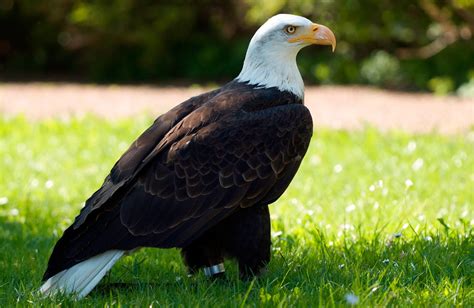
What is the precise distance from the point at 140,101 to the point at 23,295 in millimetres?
10419

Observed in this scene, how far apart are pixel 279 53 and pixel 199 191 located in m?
1.08

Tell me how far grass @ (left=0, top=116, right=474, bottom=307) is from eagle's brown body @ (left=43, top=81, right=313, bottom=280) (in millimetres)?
236

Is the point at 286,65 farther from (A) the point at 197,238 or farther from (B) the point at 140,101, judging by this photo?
(B) the point at 140,101

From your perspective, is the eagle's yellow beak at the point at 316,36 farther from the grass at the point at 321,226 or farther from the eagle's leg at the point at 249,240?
the grass at the point at 321,226

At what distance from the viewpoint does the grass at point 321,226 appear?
4375 mm

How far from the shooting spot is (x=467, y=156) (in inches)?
343

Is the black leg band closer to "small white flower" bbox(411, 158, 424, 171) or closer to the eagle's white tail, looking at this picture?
the eagle's white tail

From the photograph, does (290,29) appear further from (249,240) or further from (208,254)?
(208,254)

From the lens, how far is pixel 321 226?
6.09 meters

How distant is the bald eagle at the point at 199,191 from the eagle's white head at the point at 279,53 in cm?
11

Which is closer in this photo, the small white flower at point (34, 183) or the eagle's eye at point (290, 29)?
the eagle's eye at point (290, 29)

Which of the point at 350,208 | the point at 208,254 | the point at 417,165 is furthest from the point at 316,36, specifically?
the point at 417,165

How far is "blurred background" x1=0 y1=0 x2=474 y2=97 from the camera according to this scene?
588 inches

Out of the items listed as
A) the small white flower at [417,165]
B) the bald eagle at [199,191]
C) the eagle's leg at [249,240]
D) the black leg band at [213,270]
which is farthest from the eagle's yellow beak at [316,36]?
the small white flower at [417,165]
